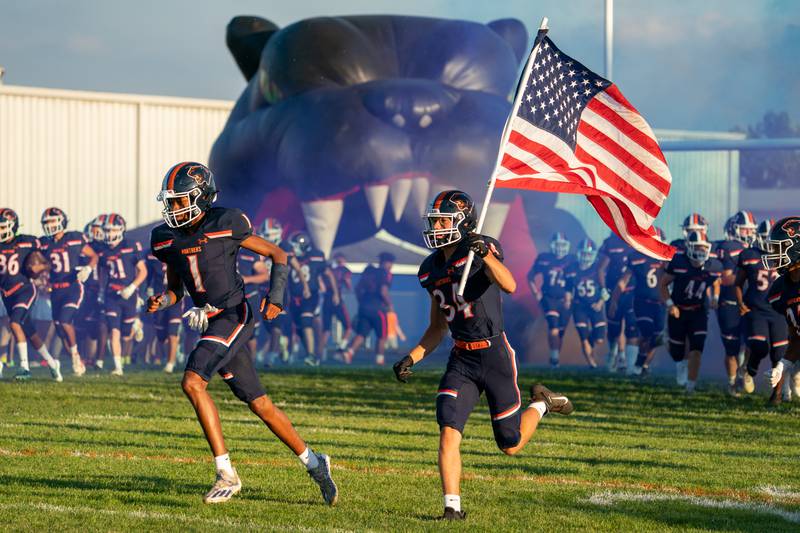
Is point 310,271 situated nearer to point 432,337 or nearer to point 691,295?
point 691,295

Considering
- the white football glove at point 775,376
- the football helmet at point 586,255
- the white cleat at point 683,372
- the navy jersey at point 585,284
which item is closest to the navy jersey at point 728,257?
the white cleat at point 683,372

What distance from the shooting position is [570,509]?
650 cm

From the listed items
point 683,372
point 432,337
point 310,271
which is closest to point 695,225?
point 683,372

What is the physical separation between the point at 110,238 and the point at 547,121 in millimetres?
11720

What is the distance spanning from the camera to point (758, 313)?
42.9ft

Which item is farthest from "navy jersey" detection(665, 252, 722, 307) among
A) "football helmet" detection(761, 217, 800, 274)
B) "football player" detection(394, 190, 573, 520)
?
"football player" detection(394, 190, 573, 520)

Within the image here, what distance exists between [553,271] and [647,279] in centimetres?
359

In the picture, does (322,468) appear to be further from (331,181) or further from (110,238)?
(331,181)

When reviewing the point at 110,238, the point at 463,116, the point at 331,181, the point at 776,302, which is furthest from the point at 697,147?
the point at 776,302

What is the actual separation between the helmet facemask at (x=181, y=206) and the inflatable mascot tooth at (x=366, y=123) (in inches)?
551

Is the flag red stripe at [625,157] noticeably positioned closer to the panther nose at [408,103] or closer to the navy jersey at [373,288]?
the panther nose at [408,103]

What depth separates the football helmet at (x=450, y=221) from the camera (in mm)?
6219

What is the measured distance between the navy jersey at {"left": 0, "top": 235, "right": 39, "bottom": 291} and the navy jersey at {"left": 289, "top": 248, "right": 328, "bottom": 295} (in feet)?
19.2

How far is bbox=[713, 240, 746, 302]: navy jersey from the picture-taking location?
47.4ft
